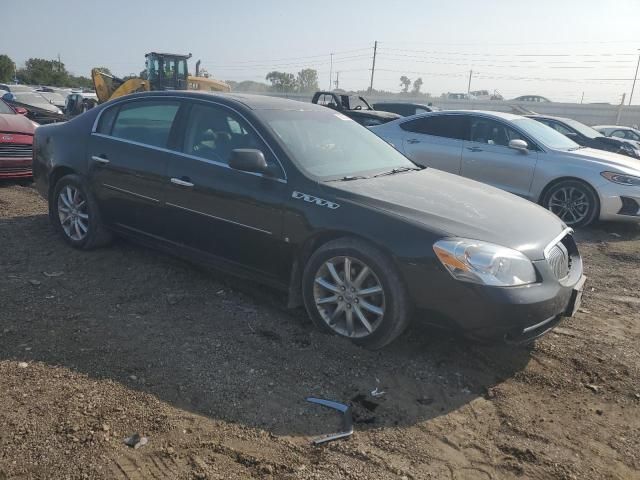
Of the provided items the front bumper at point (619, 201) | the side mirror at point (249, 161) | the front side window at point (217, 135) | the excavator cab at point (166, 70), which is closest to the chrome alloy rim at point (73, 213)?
the front side window at point (217, 135)

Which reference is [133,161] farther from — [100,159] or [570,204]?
[570,204]

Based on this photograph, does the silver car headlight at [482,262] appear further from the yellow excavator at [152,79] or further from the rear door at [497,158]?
the yellow excavator at [152,79]

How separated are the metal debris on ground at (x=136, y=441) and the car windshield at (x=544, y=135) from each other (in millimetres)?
7057

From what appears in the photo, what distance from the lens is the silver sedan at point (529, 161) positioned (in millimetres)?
7343

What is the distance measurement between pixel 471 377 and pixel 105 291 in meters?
2.90

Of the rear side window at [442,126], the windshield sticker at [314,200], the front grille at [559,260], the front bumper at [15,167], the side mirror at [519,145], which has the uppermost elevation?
the rear side window at [442,126]

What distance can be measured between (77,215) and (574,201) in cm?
636

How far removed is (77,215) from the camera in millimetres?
5293

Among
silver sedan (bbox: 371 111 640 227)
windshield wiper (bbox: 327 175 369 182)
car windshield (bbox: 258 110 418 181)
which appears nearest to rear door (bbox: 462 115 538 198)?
silver sedan (bbox: 371 111 640 227)

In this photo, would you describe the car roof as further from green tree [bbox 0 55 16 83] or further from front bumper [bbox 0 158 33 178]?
green tree [bbox 0 55 16 83]

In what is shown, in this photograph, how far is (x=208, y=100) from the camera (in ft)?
14.8

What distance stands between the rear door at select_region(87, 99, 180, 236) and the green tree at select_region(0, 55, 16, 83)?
57.7 m

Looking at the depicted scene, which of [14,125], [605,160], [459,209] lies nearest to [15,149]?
[14,125]

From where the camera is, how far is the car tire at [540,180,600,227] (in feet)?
24.4
